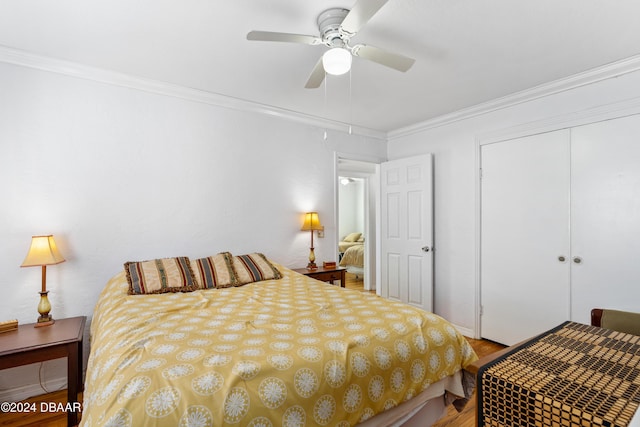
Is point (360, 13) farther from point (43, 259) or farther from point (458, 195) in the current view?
point (458, 195)

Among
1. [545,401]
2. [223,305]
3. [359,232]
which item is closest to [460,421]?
[545,401]

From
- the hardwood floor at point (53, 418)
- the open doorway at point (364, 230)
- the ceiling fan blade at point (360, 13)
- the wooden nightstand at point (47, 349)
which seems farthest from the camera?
the open doorway at point (364, 230)

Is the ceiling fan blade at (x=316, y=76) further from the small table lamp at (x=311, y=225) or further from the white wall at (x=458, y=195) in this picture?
the white wall at (x=458, y=195)

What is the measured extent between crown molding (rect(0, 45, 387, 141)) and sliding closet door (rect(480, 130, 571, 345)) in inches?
78.8

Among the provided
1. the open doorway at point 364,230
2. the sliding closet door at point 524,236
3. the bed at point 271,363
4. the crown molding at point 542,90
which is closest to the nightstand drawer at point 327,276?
the open doorway at point 364,230

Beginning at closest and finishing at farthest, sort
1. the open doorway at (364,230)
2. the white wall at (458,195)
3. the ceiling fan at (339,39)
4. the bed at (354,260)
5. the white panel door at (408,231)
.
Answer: the ceiling fan at (339,39) → the white wall at (458,195) → the white panel door at (408,231) → the open doorway at (364,230) → the bed at (354,260)

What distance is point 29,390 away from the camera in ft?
7.34

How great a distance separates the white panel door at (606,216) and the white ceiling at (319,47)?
60 centimetres

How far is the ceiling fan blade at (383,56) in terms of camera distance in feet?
5.82

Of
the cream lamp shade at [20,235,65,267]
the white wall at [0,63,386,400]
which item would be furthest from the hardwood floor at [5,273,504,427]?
the cream lamp shade at [20,235,65,267]

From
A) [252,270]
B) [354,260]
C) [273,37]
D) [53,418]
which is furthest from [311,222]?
[354,260]

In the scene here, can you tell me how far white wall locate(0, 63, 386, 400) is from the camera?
223 cm

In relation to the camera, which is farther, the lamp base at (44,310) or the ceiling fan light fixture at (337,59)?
the lamp base at (44,310)

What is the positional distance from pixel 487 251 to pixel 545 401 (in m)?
2.80
